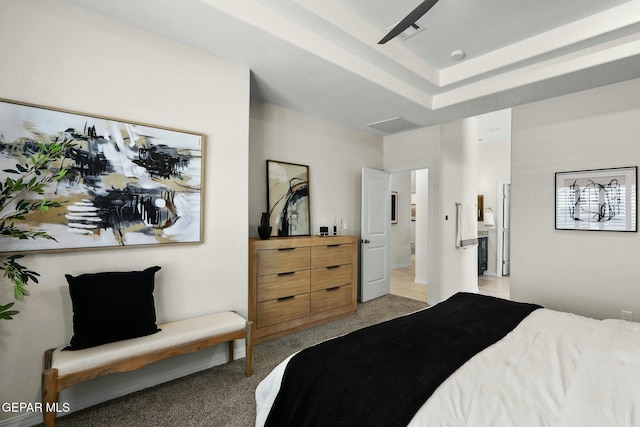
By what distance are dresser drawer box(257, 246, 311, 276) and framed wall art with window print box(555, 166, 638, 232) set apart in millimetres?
2763

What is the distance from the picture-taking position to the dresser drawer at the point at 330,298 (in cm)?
363

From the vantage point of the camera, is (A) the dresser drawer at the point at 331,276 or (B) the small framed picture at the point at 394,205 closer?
(A) the dresser drawer at the point at 331,276

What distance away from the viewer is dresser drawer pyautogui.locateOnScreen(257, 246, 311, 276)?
3.14m

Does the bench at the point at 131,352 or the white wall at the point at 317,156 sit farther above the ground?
the white wall at the point at 317,156

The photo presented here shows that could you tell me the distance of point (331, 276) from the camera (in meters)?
3.80

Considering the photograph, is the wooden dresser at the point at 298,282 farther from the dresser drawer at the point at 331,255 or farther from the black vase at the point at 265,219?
the black vase at the point at 265,219

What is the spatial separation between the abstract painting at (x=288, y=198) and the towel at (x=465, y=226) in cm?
241

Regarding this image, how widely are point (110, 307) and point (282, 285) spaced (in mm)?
1656

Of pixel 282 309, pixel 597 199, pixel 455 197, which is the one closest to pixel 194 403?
pixel 282 309

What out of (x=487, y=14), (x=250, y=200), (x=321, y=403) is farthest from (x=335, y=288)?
(x=487, y=14)

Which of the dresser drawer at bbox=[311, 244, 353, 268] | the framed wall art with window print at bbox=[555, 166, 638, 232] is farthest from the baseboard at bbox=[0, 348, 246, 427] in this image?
the framed wall art with window print at bbox=[555, 166, 638, 232]

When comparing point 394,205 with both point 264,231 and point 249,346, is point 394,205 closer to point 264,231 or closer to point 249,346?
point 264,231

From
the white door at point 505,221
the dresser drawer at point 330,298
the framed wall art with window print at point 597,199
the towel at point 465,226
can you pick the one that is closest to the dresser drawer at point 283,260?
the dresser drawer at point 330,298

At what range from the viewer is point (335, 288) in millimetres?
3855
